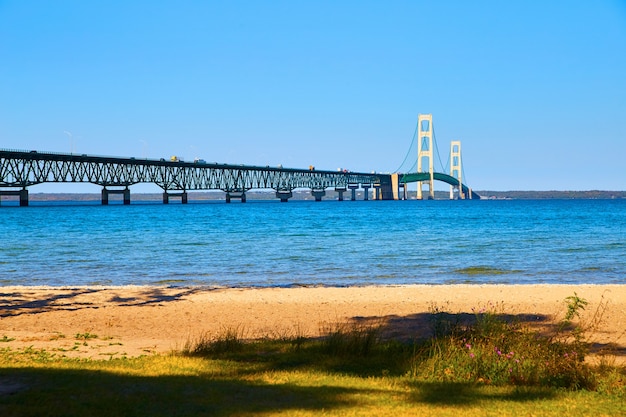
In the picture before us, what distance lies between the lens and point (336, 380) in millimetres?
8477

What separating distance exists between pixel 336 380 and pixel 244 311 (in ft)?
28.3

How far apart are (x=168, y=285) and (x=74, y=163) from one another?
119868 millimetres

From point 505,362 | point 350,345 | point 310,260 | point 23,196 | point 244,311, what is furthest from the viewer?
point 23,196

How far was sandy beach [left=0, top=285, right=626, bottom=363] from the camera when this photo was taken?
42.2ft

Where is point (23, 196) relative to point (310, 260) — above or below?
above

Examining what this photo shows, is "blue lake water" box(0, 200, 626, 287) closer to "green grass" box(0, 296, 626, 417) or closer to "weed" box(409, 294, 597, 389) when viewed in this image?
"green grass" box(0, 296, 626, 417)

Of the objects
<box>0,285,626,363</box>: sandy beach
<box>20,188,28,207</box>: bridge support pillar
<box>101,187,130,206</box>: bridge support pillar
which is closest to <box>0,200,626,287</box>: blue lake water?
<box>0,285,626,363</box>: sandy beach

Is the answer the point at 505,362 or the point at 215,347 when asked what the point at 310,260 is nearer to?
the point at 215,347

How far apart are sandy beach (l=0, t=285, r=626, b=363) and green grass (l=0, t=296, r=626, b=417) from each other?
5.88 ft

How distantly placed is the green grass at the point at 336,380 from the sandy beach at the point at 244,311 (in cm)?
179

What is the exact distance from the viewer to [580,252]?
36.8 m

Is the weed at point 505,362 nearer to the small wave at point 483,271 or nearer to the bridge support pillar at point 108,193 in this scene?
the small wave at point 483,271

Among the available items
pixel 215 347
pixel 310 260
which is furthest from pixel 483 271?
pixel 215 347

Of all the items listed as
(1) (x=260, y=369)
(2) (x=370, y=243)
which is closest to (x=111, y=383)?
(1) (x=260, y=369)
